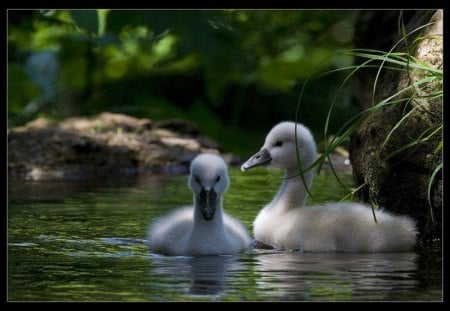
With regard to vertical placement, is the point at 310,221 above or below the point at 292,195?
below

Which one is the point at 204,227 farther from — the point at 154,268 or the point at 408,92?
the point at 408,92

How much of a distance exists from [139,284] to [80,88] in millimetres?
9168

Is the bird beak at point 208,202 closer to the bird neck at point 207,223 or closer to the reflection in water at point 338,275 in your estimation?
the bird neck at point 207,223

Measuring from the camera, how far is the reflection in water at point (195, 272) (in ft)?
21.7

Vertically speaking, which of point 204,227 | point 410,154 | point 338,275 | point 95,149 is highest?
point 95,149

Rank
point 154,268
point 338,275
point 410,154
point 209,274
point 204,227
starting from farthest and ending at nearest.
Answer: point 410,154, point 204,227, point 154,268, point 209,274, point 338,275

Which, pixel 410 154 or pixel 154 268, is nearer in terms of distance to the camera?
pixel 154 268

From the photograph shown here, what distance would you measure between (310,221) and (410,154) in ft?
2.75

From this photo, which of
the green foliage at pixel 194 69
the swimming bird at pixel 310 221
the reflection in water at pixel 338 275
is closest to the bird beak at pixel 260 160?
the swimming bird at pixel 310 221

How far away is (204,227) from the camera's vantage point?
803 cm

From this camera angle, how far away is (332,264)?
291 inches

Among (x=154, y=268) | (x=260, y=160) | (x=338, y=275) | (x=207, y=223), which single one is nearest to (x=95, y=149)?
(x=260, y=160)

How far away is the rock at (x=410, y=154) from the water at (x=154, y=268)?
1.96 ft

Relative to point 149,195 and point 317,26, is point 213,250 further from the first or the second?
point 317,26
